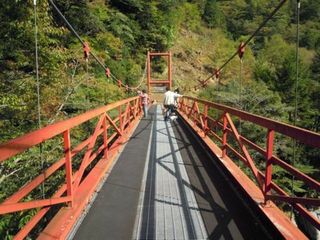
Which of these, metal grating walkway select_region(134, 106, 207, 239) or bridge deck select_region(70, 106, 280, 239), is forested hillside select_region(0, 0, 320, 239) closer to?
bridge deck select_region(70, 106, 280, 239)

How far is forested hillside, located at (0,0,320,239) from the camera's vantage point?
28.7ft

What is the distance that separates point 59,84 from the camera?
995 centimetres

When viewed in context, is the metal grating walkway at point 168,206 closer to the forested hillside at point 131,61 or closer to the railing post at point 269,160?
the railing post at point 269,160

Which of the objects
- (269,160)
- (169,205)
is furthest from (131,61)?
(269,160)

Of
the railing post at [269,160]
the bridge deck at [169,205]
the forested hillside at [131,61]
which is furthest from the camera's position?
the forested hillside at [131,61]

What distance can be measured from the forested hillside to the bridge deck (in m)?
1.69

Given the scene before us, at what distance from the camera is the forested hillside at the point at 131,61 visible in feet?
28.7

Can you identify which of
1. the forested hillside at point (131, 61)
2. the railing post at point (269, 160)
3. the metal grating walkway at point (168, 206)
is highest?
the forested hillside at point (131, 61)

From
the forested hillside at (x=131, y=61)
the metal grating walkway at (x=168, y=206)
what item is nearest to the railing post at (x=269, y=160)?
the metal grating walkway at (x=168, y=206)

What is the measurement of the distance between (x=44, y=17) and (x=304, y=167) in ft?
50.1

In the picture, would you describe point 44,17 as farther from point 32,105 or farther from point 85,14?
point 85,14

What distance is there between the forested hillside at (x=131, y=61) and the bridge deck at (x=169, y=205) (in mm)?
1692

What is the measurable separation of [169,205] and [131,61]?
27640mm

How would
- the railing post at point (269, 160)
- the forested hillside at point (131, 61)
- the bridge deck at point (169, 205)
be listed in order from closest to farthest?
1. the bridge deck at point (169, 205)
2. the railing post at point (269, 160)
3. the forested hillside at point (131, 61)
